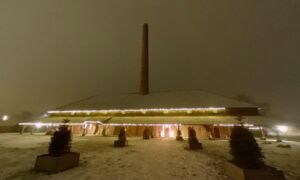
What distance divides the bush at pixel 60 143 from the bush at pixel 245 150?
24.7ft

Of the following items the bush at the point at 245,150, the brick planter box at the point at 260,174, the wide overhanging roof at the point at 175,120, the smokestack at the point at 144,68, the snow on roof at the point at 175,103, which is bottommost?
the brick planter box at the point at 260,174

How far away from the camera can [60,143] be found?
8203 millimetres

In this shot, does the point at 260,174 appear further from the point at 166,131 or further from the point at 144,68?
the point at 144,68

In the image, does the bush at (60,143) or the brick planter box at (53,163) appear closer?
the brick planter box at (53,163)

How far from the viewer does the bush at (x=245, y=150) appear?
6305mm

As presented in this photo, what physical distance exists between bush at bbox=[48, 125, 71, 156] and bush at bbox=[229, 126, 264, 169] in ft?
24.7

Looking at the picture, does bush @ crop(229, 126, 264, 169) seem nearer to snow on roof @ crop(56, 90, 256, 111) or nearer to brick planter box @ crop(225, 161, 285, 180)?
brick planter box @ crop(225, 161, 285, 180)

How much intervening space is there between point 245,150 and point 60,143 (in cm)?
794

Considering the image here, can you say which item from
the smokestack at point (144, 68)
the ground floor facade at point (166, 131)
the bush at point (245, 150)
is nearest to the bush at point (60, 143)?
the bush at point (245, 150)

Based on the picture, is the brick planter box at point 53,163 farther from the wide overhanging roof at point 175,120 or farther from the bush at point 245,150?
the wide overhanging roof at point 175,120

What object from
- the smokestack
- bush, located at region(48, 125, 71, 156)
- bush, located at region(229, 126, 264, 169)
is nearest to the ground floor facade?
the smokestack

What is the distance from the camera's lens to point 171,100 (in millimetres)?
26750

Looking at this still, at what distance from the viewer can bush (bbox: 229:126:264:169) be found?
6.30m

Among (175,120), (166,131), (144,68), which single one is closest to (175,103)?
(175,120)
